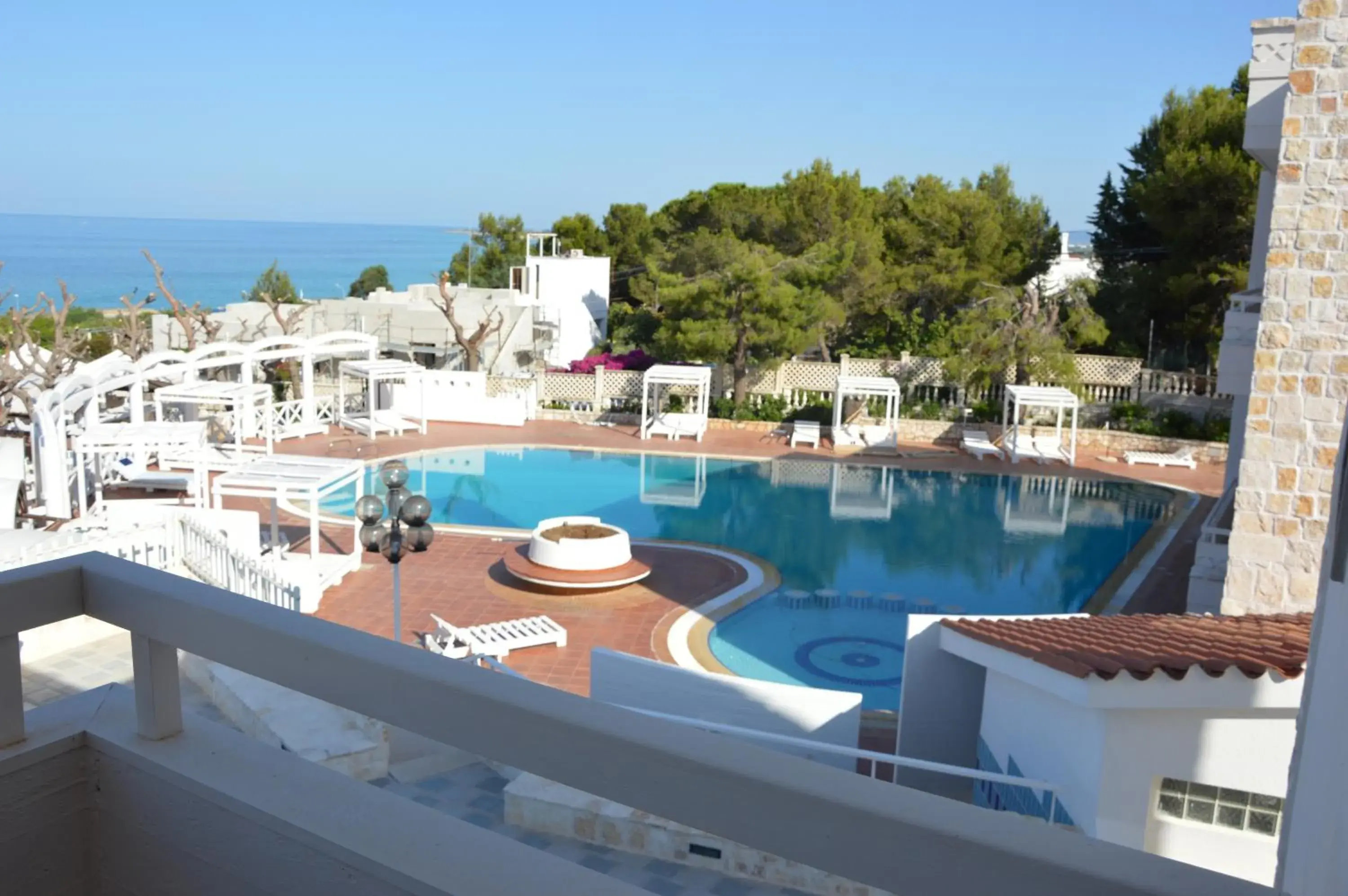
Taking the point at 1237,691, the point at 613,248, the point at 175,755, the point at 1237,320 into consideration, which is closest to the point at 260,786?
the point at 175,755

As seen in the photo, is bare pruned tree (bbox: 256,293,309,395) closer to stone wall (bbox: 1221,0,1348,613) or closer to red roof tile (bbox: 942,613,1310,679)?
red roof tile (bbox: 942,613,1310,679)

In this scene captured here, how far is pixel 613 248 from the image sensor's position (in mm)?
43438

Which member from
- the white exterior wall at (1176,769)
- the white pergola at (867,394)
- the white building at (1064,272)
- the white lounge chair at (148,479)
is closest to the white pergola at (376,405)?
the white lounge chair at (148,479)

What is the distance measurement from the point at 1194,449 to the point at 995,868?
23.4 metres

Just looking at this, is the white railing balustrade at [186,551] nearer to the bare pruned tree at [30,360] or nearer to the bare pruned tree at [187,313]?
the bare pruned tree at [30,360]

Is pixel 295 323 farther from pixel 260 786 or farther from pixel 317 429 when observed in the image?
pixel 260 786

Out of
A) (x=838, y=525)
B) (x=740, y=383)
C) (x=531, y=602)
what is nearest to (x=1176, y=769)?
(x=531, y=602)

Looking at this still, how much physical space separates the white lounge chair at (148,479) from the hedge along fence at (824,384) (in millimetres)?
9709

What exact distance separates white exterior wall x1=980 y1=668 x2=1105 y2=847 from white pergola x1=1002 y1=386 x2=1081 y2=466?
1437 centimetres

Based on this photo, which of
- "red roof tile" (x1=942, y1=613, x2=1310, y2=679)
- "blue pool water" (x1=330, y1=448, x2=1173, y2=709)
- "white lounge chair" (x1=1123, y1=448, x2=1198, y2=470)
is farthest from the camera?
"white lounge chair" (x1=1123, y1=448, x2=1198, y2=470)

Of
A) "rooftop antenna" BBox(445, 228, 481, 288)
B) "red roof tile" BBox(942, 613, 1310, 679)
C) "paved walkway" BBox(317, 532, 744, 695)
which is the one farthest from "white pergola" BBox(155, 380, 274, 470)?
"rooftop antenna" BBox(445, 228, 481, 288)

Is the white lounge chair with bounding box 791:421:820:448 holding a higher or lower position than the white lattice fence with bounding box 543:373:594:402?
lower

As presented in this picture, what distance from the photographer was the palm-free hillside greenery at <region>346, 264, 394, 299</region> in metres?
53.1

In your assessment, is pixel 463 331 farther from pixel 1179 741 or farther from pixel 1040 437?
pixel 1179 741
